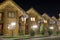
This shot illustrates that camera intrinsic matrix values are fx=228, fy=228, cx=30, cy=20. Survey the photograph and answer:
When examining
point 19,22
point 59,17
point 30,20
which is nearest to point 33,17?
point 30,20

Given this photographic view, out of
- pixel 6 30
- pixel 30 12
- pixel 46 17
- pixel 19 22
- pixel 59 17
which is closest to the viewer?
pixel 6 30

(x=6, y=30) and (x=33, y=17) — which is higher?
(x=33, y=17)

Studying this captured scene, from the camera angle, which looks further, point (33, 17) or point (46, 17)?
point (46, 17)

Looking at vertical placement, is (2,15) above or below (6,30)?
above

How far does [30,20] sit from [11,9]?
1355 cm

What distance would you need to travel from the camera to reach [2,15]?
58500 millimetres

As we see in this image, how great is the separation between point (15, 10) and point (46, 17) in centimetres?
2705

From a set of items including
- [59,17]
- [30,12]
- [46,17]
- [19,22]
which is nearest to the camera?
[19,22]

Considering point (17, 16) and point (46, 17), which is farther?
point (46, 17)

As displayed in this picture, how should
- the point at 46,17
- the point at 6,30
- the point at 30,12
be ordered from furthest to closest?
the point at 46,17
the point at 30,12
the point at 6,30

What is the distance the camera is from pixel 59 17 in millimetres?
104188

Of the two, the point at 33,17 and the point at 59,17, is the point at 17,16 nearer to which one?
the point at 33,17

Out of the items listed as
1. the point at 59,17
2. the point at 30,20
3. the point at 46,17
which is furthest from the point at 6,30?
the point at 59,17

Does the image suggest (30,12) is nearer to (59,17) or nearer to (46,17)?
(46,17)
